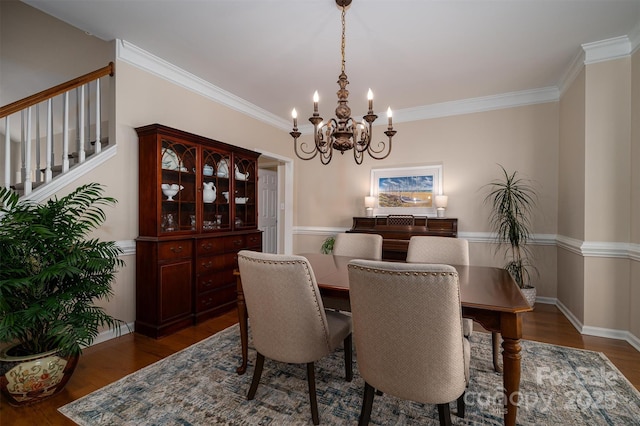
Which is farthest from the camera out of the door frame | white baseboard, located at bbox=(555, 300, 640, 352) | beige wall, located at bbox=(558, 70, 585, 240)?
the door frame

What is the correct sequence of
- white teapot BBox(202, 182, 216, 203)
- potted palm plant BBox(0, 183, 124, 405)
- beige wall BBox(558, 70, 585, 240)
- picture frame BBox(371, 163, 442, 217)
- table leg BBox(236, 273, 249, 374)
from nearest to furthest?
potted palm plant BBox(0, 183, 124, 405)
table leg BBox(236, 273, 249, 374)
beige wall BBox(558, 70, 585, 240)
white teapot BBox(202, 182, 216, 203)
picture frame BBox(371, 163, 442, 217)

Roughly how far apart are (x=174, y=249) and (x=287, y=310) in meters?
1.71

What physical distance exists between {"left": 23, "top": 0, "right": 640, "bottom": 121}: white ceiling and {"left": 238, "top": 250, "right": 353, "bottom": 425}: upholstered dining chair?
1.89m

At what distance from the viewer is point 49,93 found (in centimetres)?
238

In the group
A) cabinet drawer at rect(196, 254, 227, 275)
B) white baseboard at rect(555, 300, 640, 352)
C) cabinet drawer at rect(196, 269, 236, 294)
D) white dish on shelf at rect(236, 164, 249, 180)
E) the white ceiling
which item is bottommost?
white baseboard at rect(555, 300, 640, 352)

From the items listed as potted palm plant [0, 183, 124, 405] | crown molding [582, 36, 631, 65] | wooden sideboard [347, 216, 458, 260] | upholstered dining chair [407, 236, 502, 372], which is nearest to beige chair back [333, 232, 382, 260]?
upholstered dining chair [407, 236, 502, 372]

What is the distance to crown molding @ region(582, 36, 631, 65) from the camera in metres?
2.61

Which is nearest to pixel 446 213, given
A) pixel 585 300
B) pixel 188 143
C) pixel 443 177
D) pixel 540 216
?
pixel 443 177

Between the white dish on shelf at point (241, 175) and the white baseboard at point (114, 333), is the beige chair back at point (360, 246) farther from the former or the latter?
the white baseboard at point (114, 333)

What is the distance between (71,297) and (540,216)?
4.68 m

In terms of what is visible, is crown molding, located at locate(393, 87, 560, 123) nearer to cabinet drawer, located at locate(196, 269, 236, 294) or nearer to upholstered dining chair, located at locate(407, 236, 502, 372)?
upholstered dining chair, located at locate(407, 236, 502, 372)

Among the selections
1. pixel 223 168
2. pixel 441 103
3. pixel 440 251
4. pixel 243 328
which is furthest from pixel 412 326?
pixel 441 103

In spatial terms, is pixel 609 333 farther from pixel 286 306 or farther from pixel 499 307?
pixel 286 306

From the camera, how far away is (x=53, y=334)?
171cm
